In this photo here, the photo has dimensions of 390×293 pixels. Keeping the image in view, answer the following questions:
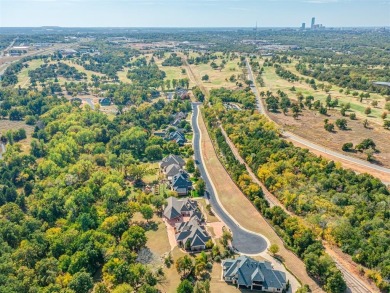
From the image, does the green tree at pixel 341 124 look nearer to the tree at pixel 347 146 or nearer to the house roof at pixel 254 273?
the tree at pixel 347 146

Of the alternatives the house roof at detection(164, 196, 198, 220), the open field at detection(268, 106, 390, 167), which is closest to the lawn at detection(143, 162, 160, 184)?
the house roof at detection(164, 196, 198, 220)

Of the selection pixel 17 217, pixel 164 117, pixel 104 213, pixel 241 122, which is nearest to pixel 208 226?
pixel 104 213

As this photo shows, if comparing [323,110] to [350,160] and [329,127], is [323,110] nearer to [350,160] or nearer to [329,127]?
[329,127]

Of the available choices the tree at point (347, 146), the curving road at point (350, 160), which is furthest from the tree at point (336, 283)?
the tree at point (347, 146)

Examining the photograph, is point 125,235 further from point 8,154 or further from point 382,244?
point 8,154

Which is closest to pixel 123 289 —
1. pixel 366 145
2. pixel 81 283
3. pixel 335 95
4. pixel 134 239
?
pixel 81 283
